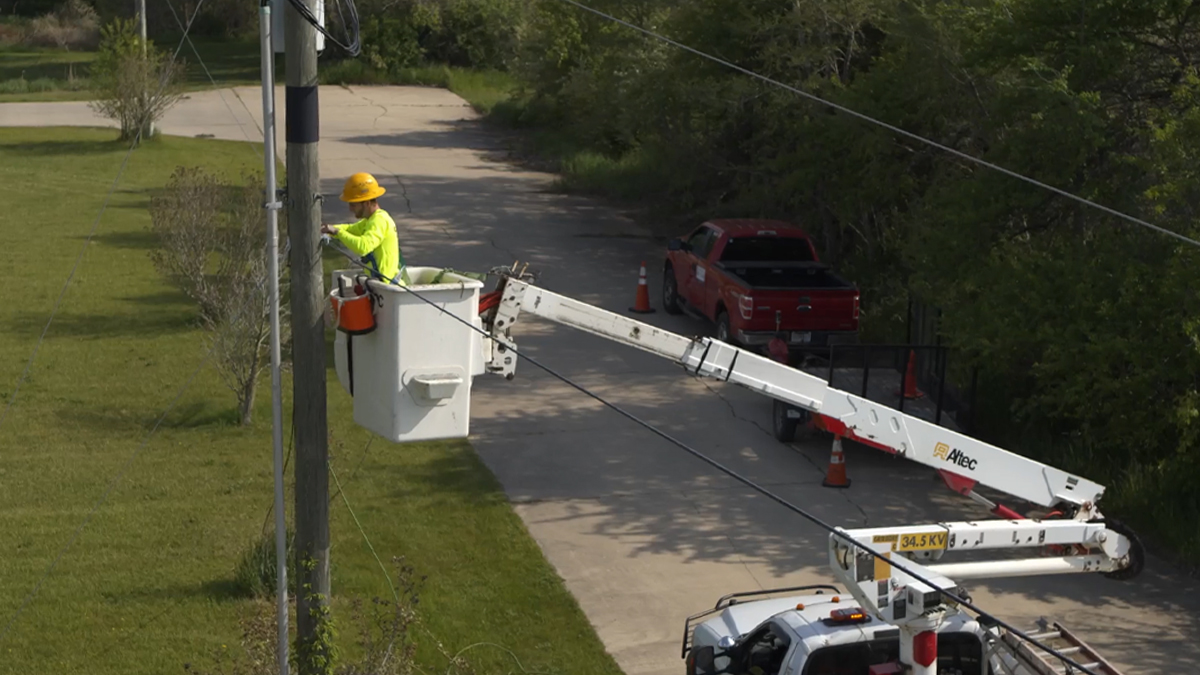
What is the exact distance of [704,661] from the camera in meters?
8.65

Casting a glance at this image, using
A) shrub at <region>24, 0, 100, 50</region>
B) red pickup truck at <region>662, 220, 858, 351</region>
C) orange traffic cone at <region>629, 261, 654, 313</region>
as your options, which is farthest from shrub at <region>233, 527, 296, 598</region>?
shrub at <region>24, 0, 100, 50</region>

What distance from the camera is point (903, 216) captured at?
19.3 meters

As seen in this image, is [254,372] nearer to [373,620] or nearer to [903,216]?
[373,620]

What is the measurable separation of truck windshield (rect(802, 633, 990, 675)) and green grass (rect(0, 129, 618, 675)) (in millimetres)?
2817

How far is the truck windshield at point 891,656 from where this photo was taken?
8195mm

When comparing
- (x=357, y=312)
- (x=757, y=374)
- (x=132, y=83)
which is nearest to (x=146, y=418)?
(x=357, y=312)

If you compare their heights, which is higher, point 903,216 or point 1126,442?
point 903,216

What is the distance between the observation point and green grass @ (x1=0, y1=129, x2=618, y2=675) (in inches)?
430

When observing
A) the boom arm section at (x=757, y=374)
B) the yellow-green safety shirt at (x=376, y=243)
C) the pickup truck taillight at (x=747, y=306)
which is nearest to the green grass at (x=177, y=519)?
the boom arm section at (x=757, y=374)

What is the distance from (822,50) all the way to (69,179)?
793 inches

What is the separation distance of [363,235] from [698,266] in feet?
40.7

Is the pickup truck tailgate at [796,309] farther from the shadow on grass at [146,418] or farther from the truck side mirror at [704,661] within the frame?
the truck side mirror at [704,661]

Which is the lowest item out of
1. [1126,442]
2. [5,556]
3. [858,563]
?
[5,556]

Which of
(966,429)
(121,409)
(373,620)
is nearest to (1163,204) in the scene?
(966,429)
